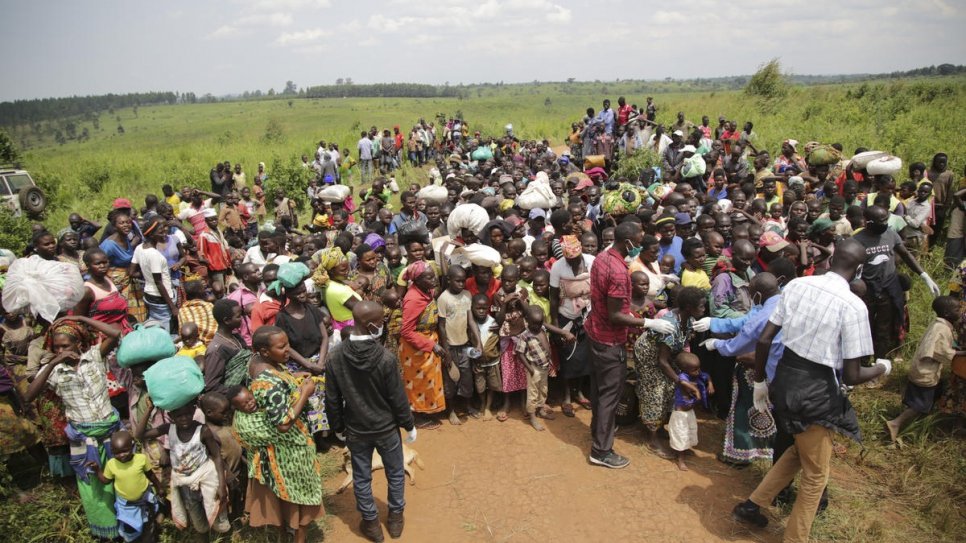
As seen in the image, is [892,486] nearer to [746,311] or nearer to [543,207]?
[746,311]

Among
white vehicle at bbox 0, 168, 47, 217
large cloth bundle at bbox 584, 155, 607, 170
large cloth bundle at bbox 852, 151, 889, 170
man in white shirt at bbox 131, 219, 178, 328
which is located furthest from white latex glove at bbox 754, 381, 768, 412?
white vehicle at bbox 0, 168, 47, 217

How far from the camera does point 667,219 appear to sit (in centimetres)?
547

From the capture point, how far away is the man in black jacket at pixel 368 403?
3.44 metres

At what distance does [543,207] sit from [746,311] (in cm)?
359

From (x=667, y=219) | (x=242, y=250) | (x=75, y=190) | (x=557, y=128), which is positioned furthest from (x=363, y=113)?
(x=667, y=219)

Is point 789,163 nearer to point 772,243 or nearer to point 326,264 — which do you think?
point 772,243

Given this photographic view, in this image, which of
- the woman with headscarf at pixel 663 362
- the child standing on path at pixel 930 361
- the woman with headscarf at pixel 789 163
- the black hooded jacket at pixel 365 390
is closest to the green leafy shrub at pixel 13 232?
the black hooded jacket at pixel 365 390

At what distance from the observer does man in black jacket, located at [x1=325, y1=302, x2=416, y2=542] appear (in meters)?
3.44

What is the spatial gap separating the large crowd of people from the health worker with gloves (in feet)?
0.04

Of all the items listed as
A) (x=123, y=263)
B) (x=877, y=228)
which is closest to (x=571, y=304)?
(x=877, y=228)

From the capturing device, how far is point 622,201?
670 centimetres

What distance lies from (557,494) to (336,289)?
2543mm

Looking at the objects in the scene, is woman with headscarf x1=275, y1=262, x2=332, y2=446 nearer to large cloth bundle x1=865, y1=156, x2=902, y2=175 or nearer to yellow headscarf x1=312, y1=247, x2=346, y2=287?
yellow headscarf x1=312, y1=247, x2=346, y2=287

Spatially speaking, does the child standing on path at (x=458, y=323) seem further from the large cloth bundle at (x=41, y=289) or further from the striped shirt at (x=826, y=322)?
the large cloth bundle at (x=41, y=289)
